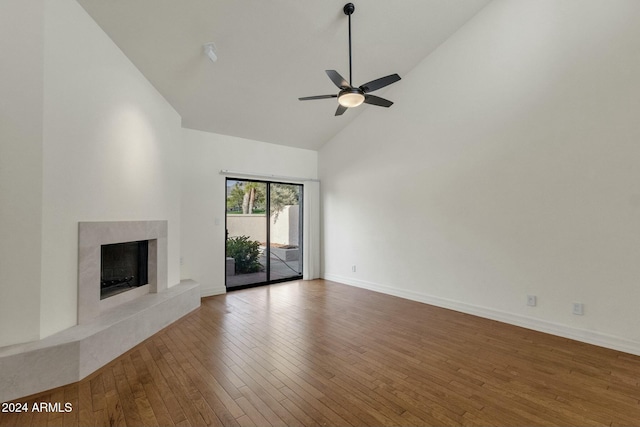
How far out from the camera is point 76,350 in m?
2.37

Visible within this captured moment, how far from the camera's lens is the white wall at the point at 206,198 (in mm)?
4984

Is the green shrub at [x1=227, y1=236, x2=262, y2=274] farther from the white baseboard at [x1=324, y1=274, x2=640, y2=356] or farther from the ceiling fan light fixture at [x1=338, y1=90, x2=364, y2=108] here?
the ceiling fan light fixture at [x1=338, y1=90, x2=364, y2=108]

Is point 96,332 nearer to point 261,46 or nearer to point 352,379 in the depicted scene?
point 352,379

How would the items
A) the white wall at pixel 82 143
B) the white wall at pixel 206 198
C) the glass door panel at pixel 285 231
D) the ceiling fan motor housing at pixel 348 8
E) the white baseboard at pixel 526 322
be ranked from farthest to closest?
the glass door panel at pixel 285 231, the white wall at pixel 206 198, the ceiling fan motor housing at pixel 348 8, the white baseboard at pixel 526 322, the white wall at pixel 82 143

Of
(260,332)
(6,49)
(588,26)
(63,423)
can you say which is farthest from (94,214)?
(588,26)

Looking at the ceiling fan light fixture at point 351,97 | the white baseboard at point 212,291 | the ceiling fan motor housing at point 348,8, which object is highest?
the ceiling fan motor housing at point 348,8

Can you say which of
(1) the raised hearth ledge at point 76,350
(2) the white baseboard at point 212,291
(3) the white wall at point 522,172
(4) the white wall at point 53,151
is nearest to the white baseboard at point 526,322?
(3) the white wall at point 522,172

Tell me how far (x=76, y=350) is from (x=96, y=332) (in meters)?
0.21

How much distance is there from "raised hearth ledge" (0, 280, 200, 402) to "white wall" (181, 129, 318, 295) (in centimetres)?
155

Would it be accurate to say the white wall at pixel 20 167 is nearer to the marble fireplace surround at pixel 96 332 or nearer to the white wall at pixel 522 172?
the marble fireplace surround at pixel 96 332

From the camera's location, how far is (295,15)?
3520 mm

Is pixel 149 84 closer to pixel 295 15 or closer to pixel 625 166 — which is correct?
pixel 295 15

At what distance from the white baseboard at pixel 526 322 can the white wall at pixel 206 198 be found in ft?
9.63

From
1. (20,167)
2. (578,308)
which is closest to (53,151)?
(20,167)
